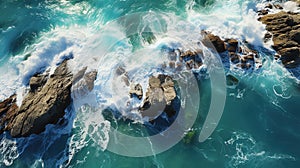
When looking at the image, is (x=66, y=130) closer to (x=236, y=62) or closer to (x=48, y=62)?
(x=48, y=62)

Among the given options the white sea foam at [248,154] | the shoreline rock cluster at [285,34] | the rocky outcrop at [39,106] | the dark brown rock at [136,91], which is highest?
the rocky outcrop at [39,106]

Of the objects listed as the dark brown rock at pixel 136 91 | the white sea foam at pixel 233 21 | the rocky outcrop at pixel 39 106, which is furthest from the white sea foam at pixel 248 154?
the rocky outcrop at pixel 39 106

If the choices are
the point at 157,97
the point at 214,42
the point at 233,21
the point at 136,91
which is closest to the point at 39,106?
the point at 136,91

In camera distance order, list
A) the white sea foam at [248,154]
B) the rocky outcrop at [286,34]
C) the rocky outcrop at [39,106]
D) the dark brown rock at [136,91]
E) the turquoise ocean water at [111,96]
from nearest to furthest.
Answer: the white sea foam at [248,154]
the turquoise ocean water at [111,96]
the rocky outcrop at [39,106]
the dark brown rock at [136,91]
the rocky outcrop at [286,34]

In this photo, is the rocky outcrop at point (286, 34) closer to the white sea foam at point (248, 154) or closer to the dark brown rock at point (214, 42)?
the dark brown rock at point (214, 42)

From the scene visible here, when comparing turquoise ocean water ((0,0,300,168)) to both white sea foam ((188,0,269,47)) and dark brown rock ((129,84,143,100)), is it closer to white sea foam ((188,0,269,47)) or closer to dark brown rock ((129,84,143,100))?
white sea foam ((188,0,269,47))
